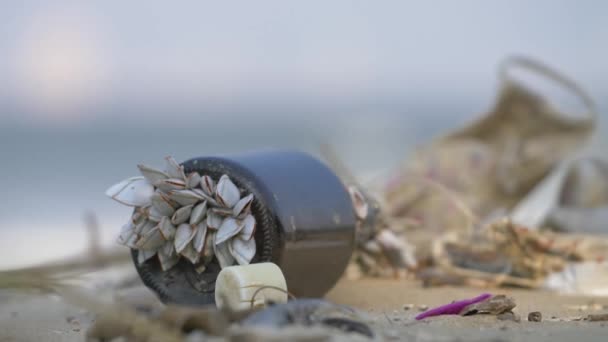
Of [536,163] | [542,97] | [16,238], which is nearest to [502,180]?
[536,163]

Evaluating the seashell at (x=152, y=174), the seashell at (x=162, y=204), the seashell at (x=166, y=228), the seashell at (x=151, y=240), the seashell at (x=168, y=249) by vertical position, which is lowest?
the seashell at (x=168, y=249)

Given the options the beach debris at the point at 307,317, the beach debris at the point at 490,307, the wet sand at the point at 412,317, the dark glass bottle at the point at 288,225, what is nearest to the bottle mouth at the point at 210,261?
the dark glass bottle at the point at 288,225

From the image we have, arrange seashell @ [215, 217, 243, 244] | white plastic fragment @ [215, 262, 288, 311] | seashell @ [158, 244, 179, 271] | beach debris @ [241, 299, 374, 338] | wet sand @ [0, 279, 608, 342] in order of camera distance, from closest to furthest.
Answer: beach debris @ [241, 299, 374, 338] < wet sand @ [0, 279, 608, 342] < white plastic fragment @ [215, 262, 288, 311] < seashell @ [215, 217, 243, 244] < seashell @ [158, 244, 179, 271]

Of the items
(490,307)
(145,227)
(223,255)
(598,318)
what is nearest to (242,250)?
(223,255)

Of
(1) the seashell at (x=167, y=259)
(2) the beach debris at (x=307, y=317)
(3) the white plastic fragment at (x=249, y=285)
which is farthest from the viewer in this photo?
(1) the seashell at (x=167, y=259)

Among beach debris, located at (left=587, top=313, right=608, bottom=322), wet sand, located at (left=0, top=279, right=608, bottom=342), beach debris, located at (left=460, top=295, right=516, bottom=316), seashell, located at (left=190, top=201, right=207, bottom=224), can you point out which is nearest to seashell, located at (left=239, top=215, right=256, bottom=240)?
seashell, located at (left=190, top=201, right=207, bottom=224)

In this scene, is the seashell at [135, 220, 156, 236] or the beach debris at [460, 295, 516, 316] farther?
the seashell at [135, 220, 156, 236]

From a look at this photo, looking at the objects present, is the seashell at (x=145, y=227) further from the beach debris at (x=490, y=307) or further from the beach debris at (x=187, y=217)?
the beach debris at (x=490, y=307)

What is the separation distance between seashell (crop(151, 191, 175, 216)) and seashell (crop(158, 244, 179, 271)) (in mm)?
114

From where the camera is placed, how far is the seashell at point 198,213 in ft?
7.91

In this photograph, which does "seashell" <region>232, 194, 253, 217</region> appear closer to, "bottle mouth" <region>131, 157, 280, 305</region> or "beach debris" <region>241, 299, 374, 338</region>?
"bottle mouth" <region>131, 157, 280, 305</region>

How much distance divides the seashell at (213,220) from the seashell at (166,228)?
0.33 feet

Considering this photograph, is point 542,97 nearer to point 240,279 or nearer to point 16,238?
point 240,279

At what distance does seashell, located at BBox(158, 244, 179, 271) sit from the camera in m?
2.48
